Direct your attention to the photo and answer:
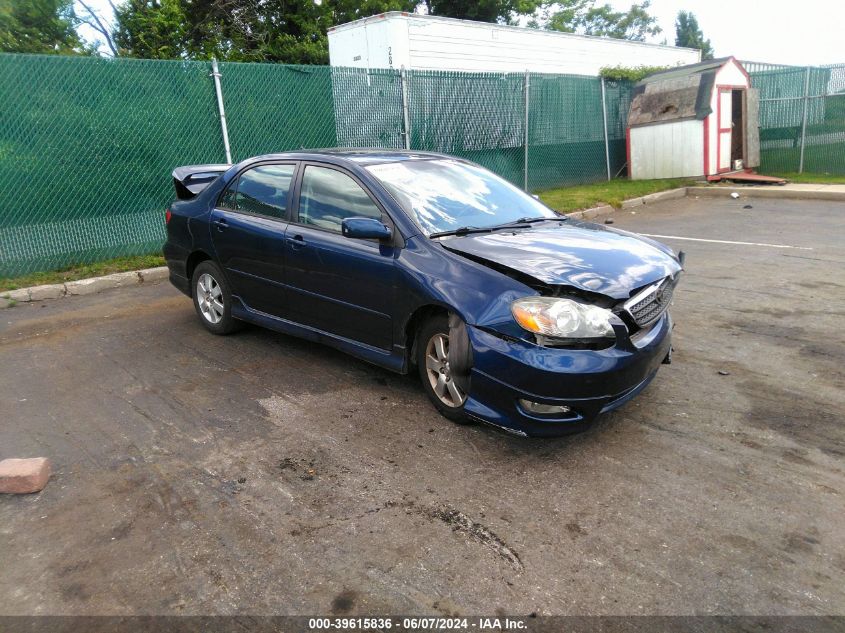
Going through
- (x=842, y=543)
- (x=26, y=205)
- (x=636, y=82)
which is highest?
(x=636, y=82)

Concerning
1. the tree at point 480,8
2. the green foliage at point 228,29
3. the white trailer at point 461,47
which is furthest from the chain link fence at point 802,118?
the tree at point 480,8

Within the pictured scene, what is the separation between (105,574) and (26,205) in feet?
22.3

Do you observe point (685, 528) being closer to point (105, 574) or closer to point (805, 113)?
point (105, 574)

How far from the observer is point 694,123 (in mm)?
15094

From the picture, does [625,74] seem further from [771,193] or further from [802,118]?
[771,193]

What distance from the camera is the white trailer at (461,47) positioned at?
554 inches

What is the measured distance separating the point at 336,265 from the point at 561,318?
69.1 inches

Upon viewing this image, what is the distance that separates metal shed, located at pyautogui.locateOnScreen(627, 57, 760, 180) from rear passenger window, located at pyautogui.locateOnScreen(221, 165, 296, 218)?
12.6 meters

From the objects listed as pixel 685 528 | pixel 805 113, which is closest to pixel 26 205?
pixel 685 528

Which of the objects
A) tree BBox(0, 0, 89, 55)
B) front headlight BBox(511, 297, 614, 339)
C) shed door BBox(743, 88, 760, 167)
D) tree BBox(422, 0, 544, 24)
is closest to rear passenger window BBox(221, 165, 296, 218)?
front headlight BBox(511, 297, 614, 339)

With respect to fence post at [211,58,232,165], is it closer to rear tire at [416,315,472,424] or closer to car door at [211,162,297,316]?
car door at [211,162,297,316]

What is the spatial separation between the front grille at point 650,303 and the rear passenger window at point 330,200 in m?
1.73

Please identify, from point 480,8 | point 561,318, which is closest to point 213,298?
point 561,318

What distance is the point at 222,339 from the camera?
5.89 meters
